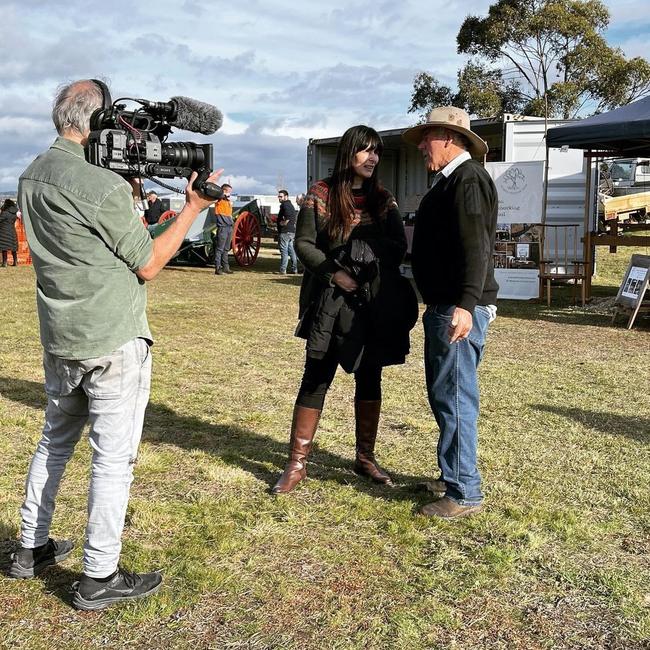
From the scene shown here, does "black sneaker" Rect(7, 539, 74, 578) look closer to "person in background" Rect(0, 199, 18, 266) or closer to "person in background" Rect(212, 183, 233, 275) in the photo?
"person in background" Rect(212, 183, 233, 275)

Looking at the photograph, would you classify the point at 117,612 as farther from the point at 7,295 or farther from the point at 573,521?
the point at 7,295

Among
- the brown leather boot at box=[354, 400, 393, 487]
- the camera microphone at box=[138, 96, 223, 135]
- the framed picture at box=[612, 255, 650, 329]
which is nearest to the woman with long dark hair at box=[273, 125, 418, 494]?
the brown leather boot at box=[354, 400, 393, 487]

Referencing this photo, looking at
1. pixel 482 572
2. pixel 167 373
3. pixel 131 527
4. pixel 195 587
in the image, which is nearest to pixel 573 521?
pixel 482 572

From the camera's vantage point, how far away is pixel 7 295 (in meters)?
11.7

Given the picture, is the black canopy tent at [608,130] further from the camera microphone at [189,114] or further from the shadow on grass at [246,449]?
the camera microphone at [189,114]

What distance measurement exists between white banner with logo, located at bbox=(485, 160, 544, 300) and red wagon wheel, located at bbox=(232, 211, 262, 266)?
23.2 ft

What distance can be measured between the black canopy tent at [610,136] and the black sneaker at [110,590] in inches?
309

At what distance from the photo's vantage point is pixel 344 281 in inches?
138

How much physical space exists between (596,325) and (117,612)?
7.63 m

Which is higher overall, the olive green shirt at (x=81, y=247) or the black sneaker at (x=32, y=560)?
the olive green shirt at (x=81, y=247)

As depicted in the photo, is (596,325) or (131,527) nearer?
(131,527)

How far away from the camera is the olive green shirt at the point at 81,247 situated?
7.48 ft

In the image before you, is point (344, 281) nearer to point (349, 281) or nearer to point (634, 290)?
point (349, 281)

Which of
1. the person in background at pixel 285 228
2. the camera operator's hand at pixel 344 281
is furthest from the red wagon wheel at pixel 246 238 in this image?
the camera operator's hand at pixel 344 281
